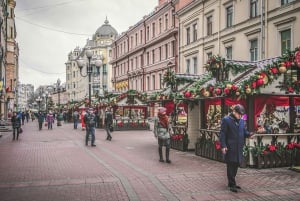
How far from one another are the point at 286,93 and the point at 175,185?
5139 mm

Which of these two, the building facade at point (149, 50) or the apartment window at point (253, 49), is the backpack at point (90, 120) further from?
the building facade at point (149, 50)

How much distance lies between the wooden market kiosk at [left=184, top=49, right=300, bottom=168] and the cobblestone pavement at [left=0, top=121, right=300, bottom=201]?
1.98 feet

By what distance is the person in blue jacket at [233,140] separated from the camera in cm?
773

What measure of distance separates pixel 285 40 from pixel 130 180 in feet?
58.5

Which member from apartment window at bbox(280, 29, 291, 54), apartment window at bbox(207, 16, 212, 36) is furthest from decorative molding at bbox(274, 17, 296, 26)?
apartment window at bbox(207, 16, 212, 36)

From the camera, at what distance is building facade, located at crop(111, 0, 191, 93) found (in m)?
41.5

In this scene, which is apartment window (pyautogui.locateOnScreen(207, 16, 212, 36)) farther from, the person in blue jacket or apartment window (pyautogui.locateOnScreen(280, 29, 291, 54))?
the person in blue jacket

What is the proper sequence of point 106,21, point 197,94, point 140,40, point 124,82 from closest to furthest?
point 197,94 < point 140,40 < point 124,82 < point 106,21

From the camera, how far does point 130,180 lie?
29.3ft

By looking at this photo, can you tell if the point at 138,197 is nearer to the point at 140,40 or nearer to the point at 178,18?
the point at 178,18

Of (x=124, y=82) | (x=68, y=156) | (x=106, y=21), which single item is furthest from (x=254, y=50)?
(x=106, y=21)

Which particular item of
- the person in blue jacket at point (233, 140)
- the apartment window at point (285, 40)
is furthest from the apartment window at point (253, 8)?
the person in blue jacket at point (233, 140)

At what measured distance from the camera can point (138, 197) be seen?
23.8 ft

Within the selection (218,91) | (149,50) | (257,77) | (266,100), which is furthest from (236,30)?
(149,50)
